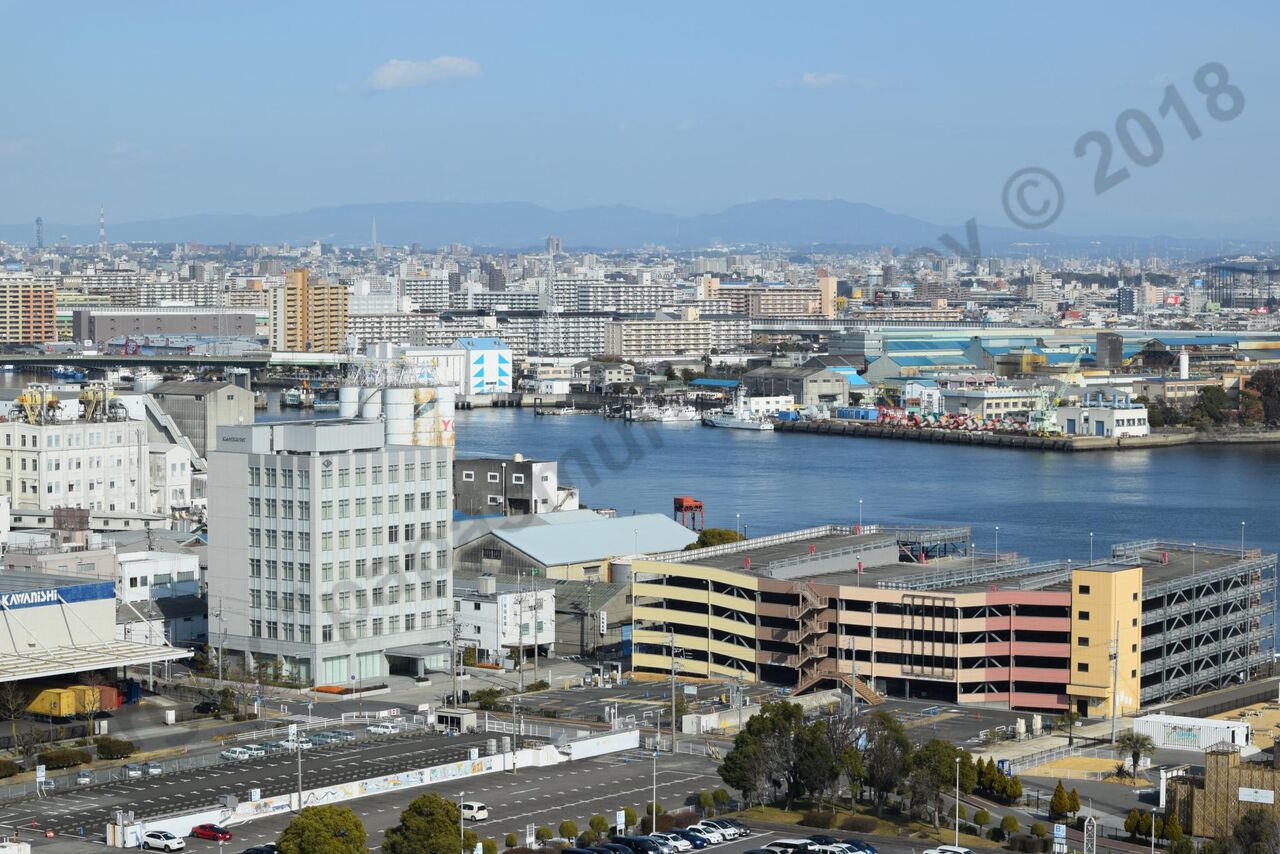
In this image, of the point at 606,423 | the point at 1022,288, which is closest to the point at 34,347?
the point at 606,423

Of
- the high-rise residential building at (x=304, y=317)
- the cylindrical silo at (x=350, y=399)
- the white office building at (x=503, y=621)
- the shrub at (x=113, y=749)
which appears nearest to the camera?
the shrub at (x=113, y=749)

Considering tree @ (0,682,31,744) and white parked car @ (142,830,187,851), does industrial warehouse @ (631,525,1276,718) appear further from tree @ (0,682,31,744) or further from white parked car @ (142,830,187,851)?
white parked car @ (142,830,187,851)

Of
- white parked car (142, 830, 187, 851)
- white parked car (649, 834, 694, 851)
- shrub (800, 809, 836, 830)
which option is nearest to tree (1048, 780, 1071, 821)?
shrub (800, 809, 836, 830)

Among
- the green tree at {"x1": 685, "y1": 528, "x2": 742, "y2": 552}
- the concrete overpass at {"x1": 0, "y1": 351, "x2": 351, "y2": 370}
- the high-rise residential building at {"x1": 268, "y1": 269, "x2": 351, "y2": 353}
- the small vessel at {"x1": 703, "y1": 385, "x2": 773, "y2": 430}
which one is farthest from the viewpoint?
the high-rise residential building at {"x1": 268, "y1": 269, "x2": 351, "y2": 353}

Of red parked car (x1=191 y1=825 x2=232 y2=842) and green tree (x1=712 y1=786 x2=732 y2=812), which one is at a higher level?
red parked car (x1=191 y1=825 x2=232 y2=842)

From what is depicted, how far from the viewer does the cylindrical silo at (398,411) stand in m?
14.8

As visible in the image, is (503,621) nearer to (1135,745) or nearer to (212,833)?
(1135,745)

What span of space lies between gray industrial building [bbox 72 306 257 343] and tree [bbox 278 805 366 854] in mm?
38252

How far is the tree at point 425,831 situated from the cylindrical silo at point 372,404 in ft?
27.2

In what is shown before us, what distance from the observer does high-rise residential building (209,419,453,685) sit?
10172mm

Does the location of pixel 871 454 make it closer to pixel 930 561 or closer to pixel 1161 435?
pixel 1161 435

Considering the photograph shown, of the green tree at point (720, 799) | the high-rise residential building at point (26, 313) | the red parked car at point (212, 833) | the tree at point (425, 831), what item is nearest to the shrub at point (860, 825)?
the green tree at point (720, 799)

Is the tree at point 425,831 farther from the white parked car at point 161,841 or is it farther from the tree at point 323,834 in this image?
the white parked car at point 161,841

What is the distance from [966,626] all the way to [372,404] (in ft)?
20.0
